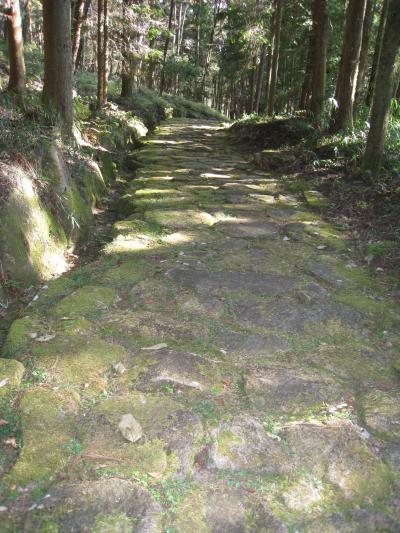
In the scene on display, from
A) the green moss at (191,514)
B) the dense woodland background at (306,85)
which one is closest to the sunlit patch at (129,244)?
the dense woodland background at (306,85)

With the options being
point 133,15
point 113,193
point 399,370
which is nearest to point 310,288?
point 399,370

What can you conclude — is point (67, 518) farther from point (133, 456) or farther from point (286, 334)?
point (286, 334)

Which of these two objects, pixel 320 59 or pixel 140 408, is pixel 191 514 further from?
pixel 320 59

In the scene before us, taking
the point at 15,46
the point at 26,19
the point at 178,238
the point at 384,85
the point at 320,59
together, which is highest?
the point at 26,19

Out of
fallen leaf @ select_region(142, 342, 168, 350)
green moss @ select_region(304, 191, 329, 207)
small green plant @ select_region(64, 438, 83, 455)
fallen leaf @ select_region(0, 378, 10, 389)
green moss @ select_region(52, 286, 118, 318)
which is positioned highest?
green moss @ select_region(304, 191, 329, 207)

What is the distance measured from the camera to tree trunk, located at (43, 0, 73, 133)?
5457mm

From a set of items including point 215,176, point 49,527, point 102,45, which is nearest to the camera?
point 49,527

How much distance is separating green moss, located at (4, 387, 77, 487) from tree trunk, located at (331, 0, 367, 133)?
24.2ft

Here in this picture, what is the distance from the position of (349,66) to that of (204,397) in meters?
7.33

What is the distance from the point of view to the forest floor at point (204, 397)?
166cm

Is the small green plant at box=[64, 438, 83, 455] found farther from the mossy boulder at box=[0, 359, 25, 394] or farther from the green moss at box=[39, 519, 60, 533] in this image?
the mossy boulder at box=[0, 359, 25, 394]

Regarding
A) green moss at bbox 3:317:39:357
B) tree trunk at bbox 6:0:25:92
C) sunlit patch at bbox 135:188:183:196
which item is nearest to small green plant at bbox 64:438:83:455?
green moss at bbox 3:317:39:357

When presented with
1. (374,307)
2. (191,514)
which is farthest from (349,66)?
(191,514)

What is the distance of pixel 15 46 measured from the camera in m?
6.58
